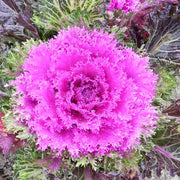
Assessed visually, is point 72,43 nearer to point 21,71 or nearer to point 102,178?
point 21,71

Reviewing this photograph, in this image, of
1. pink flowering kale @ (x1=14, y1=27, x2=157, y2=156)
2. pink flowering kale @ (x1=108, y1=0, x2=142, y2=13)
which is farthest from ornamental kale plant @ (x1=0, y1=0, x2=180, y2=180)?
pink flowering kale @ (x1=108, y1=0, x2=142, y2=13)

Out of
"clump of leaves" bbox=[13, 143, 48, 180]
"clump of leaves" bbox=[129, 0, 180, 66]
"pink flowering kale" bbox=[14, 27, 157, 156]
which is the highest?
"clump of leaves" bbox=[129, 0, 180, 66]

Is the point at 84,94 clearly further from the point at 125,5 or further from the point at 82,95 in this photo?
the point at 125,5

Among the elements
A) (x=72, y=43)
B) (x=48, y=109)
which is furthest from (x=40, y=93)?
(x=72, y=43)

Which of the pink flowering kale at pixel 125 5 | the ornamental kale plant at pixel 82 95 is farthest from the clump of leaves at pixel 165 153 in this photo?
the pink flowering kale at pixel 125 5

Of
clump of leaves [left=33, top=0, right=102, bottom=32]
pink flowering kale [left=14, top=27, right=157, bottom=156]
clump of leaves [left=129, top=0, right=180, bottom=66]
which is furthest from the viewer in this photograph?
clump of leaves [left=129, top=0, right=180, bottom=66]

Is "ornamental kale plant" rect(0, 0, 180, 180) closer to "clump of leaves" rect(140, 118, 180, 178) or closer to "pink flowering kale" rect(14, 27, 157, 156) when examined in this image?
Result: "pink flowering kale" rect(14, 27, 157, 156)
